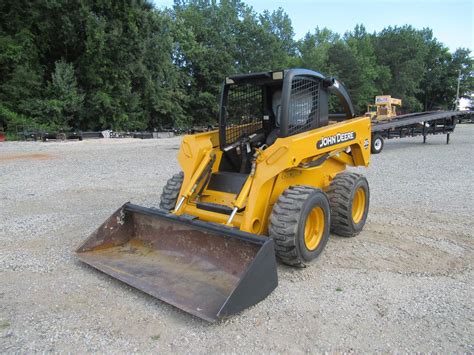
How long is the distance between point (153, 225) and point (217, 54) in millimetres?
39483

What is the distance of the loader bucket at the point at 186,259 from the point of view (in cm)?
312

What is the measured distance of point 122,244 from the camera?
4316 millimetres

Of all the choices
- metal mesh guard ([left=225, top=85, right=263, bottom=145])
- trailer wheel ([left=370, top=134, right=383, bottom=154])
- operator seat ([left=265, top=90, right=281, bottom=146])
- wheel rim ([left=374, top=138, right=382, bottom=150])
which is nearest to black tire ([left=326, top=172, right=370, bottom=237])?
operator seat ([left=265, top=90, right=281, bottom=146])

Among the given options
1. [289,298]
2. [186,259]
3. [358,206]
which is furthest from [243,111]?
[289,298]

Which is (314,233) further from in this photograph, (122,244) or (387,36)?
(387,36)

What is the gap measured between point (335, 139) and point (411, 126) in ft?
45.7

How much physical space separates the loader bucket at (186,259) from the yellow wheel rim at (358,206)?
231 centimetres

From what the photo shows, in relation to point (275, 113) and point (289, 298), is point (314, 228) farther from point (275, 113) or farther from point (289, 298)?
point (275, 113)

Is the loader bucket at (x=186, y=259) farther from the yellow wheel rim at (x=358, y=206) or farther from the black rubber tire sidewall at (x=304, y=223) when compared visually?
the yellow wheel rim at (x=358, y=206)

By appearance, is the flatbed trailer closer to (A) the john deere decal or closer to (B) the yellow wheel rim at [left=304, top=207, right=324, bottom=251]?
(A) the john deere decal

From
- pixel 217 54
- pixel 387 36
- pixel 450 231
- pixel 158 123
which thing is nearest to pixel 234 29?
pixel 217 54

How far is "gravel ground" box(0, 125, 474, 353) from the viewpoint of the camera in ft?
9.25

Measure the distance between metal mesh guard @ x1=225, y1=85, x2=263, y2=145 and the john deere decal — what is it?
1.06 m

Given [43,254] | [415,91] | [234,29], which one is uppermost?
[234,29]
